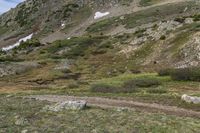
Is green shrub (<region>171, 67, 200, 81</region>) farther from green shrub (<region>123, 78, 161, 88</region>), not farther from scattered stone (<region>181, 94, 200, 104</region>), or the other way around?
scattered stone (<region>181, 94, 200, 104</region>)

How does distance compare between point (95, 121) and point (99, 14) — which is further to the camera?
point (99, 14)

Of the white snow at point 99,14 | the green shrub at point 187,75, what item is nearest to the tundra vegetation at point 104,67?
the green shrub at point 187,75

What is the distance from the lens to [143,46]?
76.2 m

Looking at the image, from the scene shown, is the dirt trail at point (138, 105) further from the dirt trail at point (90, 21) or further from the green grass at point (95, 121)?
the dirt trail at point (90, 21)

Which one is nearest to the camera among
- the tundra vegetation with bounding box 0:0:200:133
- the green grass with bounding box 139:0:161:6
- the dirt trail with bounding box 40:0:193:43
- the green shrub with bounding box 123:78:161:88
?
the tundra vegetation with bounding box 0:0:200:133

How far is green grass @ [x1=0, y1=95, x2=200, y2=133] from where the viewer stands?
82.7 ft

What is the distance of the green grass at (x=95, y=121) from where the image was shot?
25.2 m

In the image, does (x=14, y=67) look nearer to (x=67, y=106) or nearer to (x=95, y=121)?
(x=67, y=106)

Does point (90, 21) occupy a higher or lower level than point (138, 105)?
higher

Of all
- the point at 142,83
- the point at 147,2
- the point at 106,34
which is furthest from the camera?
the point at 147,2

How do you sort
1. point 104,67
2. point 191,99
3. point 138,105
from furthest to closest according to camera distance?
1. point 104,67
2. point 191,99
3. point 138,105

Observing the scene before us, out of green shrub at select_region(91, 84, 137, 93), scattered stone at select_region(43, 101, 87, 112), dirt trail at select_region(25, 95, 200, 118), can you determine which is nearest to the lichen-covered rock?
green shrub at select_region(91, 84, 137, 93)

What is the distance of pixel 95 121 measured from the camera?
89.1 ft

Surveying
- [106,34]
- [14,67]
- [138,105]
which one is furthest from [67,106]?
[106,34]
